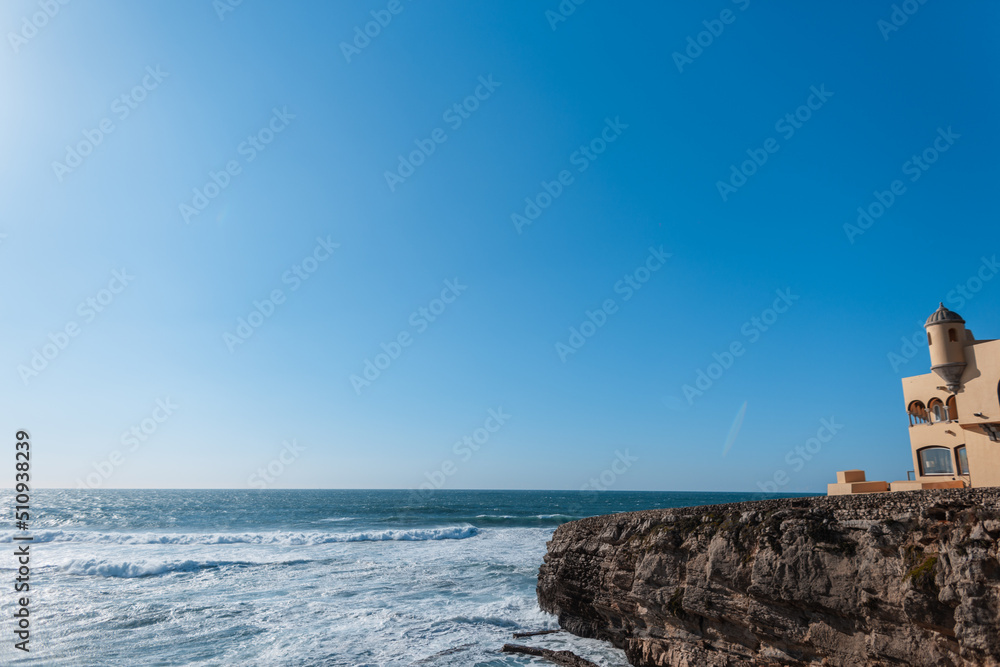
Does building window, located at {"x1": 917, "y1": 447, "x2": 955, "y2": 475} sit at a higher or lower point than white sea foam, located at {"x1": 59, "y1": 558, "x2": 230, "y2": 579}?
higher

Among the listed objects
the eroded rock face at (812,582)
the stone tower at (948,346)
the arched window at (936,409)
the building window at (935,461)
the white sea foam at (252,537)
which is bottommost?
the white sea foam at (252,537)

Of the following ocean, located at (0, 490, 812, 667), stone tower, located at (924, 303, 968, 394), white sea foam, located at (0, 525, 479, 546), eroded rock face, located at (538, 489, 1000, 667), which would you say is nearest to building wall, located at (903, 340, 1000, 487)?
stone tower, located at (924, 303, 968, 394)

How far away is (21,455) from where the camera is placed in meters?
13.3

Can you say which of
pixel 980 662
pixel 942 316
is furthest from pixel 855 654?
pixel 942 316

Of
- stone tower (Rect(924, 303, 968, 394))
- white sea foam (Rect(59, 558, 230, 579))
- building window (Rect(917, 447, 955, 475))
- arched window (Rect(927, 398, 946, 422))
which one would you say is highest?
stone tower (Rect(924, 303, 968, 394))

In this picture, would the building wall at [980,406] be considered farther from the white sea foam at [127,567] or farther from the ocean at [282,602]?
the white sea foam at [127,567]

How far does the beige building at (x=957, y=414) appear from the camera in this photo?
15953 millimetres

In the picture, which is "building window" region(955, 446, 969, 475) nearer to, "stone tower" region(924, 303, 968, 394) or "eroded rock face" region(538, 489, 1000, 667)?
"stone tower" region(924, 303, 968, 394)

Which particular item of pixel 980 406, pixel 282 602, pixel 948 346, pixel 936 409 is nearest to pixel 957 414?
pixel 980 406

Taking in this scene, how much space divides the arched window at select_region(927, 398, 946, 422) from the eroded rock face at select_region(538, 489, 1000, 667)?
1313cm

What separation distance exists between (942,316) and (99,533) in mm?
62435

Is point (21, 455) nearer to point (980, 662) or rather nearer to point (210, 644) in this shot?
point (210, 644)

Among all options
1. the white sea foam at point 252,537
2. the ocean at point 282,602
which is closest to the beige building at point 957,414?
the ocean at point 282,602

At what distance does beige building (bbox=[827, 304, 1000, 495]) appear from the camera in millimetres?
15953
